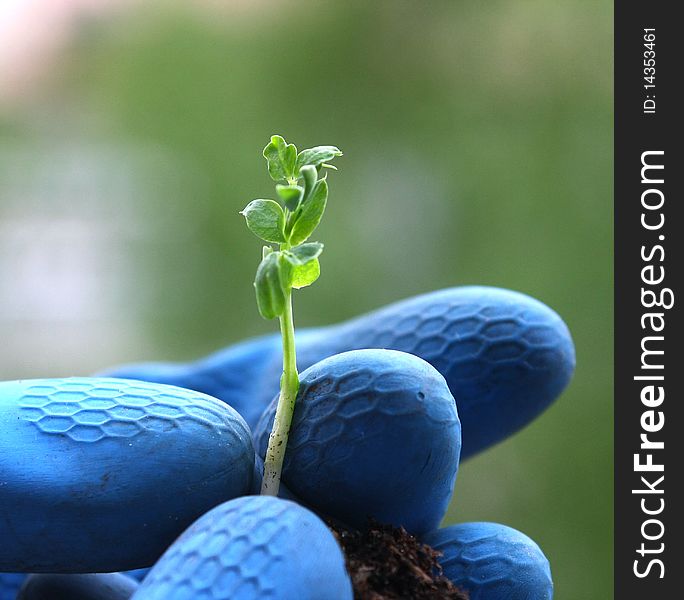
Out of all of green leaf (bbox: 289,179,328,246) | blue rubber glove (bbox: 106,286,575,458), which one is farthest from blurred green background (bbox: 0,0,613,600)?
green leaf (bbox: 289,179,328,246)

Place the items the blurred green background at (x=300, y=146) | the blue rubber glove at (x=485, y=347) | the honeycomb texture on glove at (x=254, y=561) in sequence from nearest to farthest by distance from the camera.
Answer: the honeycomb texture on glove at (x=254, y=561), the blue rubber glove at (x=485, y=347), the blurred green background at (x=300, y=146)

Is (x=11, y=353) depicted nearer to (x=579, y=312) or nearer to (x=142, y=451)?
(x=579, y=312)

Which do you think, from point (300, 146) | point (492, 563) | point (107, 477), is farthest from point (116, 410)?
point (300, 146)

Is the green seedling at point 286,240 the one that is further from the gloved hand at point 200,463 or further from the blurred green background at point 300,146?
the blurred green background at point 300,146

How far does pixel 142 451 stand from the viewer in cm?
25

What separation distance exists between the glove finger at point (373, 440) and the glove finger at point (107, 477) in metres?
0.02

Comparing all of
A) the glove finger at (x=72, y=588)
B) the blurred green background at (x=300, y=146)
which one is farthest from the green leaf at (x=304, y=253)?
the blurred green background at (x=300, y=146)

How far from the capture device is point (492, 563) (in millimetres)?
269

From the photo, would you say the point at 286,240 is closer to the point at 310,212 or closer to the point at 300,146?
A: the point at 310,212

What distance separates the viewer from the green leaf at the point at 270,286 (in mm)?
245

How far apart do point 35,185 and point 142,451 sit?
46.7 inches

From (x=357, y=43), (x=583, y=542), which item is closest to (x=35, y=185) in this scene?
(x=357, y=43)

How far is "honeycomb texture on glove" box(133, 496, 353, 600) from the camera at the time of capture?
0.21m

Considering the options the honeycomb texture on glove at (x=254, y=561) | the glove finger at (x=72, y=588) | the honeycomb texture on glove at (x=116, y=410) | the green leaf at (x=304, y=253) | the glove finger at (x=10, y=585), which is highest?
the green leaf at (x=304, y=253)
